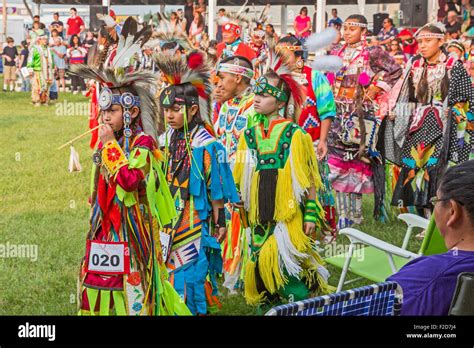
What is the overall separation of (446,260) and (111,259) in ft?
5.78

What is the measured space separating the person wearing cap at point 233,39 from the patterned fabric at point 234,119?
9.43ft

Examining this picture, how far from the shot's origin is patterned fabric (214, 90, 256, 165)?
536 cm

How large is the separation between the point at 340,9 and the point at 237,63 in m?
17.1

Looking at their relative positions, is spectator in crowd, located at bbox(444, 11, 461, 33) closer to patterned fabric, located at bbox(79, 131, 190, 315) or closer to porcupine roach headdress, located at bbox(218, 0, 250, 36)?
porcupine roach headdress, located at bbox(218, 0, 250, 36)

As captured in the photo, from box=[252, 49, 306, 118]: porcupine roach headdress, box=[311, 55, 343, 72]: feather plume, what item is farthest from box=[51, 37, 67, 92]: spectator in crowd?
box=[252, 49, 306, 118]: porcupine roach headdress

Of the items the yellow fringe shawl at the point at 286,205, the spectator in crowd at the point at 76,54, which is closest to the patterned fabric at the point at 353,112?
the yellow fringe shawl at the point at 286,205

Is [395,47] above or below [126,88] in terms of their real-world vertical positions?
above

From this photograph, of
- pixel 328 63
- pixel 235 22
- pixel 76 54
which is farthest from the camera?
pixel 76 54

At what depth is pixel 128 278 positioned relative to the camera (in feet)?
11.6

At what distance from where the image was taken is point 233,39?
29.3 ft

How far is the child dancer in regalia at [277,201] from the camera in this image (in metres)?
4.50

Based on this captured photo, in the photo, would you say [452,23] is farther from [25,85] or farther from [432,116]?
[25,85]

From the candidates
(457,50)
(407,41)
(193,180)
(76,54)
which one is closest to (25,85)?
(76,54)
